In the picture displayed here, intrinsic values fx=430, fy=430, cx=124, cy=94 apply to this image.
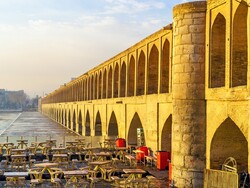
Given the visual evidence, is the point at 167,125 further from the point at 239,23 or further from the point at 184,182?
the point at 239,23

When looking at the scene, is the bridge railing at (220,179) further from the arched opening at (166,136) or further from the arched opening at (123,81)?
the arched opening at (123,81)

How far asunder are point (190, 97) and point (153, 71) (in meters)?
6.61

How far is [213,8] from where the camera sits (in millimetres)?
13109

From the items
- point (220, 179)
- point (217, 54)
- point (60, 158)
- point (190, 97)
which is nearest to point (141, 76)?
point (60, 158)

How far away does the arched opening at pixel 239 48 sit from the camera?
39.3ft

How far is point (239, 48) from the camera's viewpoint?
12344 mm

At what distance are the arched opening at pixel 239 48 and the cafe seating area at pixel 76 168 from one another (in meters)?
4.27

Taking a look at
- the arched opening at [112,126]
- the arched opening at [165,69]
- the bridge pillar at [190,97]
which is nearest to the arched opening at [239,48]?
the bridge pillar at [190,97]

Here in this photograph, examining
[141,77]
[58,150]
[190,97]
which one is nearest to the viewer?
[190,97]

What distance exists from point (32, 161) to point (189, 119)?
9541 millimetres

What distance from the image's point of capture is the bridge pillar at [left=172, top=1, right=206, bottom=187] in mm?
13500

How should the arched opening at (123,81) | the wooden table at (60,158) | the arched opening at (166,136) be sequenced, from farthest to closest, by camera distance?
the arched opening at (123,81)
the wooden table at (60,158)
the arched opening at (166,136)

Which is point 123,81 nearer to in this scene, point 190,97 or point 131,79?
point 131,79

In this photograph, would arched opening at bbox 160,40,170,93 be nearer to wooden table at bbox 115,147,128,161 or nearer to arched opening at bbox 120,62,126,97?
wooden table at bbox 115,147,128,161
